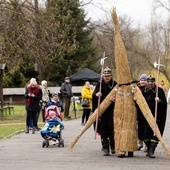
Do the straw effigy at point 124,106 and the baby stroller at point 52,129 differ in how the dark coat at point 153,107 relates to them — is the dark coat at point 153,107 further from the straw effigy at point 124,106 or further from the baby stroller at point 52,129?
the baby stroller at point 52,129

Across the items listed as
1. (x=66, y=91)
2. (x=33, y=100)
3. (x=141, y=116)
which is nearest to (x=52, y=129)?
(x=141, y=116)

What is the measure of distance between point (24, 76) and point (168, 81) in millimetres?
25047

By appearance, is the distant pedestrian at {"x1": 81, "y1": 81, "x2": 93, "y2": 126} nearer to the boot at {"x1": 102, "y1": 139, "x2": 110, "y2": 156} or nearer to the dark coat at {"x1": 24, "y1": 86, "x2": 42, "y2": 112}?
the dark coat at {"x1": 24, "y1": 86, "x2": 42, "y2": 112}

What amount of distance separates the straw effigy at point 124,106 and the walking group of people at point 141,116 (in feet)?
0.63

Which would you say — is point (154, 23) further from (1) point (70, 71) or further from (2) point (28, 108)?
(2) point (28, 108)

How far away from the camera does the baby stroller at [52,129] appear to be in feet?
48.6

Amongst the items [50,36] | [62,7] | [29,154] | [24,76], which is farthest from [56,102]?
[24,76]

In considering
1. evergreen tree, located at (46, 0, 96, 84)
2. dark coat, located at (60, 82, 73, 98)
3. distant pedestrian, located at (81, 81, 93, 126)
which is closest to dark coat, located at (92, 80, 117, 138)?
distant pedestrian, located at (81, 81, 93, 126)

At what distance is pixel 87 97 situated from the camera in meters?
23.5

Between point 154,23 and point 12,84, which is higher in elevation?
point 154,23

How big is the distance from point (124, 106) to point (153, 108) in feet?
2.61

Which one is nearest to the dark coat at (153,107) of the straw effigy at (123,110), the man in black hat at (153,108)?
the man in black hat at (153,108)

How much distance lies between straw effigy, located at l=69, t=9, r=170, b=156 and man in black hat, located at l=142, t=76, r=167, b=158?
1.12 ft

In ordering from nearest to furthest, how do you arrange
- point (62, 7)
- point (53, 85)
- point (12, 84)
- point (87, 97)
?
point (87, 97) < point (62, 7) < point (53, 85) < point (12, 84)
